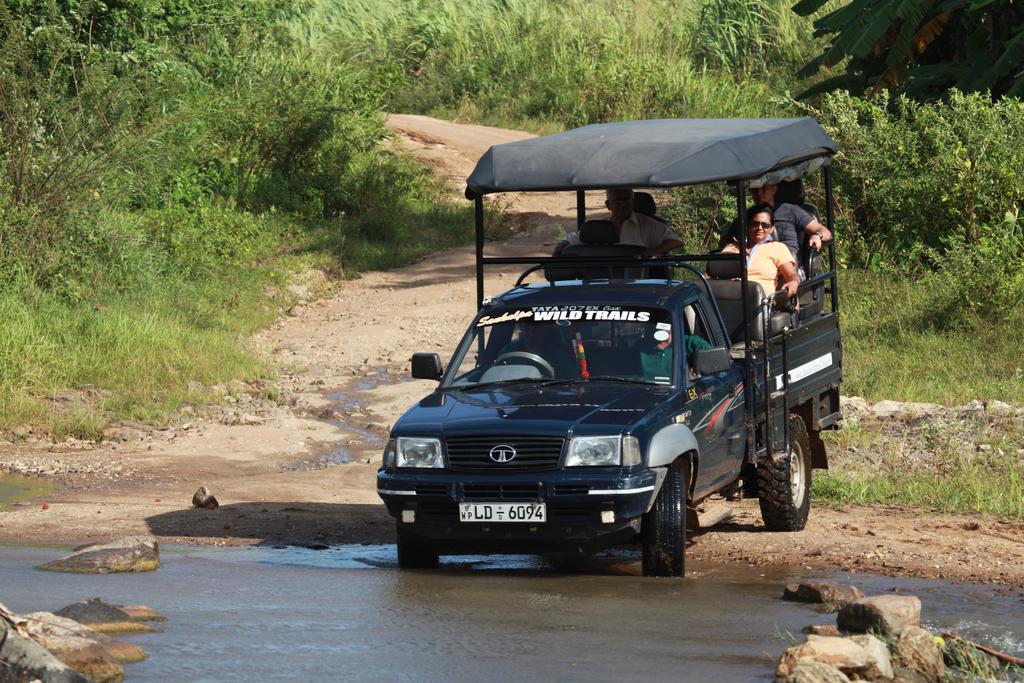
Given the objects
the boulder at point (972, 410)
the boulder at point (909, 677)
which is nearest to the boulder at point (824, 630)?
the boulder at point (909, 677)

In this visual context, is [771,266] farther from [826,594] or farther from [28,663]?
[28,663]

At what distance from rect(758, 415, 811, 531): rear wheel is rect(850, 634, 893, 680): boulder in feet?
11.0

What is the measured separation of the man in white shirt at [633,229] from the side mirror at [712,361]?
2.45 metres

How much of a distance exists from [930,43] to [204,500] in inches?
576

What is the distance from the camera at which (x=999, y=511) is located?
10.6 meters

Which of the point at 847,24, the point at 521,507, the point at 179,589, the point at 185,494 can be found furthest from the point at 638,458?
the point at 847,24

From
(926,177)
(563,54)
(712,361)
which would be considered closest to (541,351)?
(712,361)

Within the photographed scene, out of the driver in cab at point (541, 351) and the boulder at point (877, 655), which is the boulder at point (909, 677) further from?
the driver in cab at point (541, 351)

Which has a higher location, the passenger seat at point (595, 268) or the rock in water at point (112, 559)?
the passenger seat at point (595, 268)

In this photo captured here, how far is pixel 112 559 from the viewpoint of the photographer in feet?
28.8

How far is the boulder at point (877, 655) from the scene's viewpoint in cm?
646

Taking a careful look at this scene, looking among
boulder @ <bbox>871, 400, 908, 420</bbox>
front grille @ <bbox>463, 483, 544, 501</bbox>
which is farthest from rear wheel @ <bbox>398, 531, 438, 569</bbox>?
boulder @ <bbox>871, 400, 908, 420</bbox>

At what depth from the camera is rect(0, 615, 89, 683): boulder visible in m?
5.96

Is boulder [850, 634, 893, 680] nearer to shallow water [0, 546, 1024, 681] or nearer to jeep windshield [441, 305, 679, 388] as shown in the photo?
shallow water [0, 546, 1024, 681]
